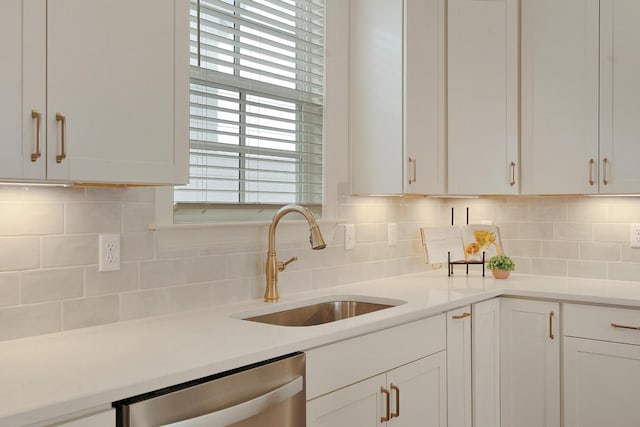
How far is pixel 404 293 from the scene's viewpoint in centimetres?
251

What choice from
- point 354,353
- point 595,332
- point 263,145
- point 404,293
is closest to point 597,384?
point 595,332

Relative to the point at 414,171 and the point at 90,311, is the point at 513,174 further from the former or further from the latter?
the point at 90,311

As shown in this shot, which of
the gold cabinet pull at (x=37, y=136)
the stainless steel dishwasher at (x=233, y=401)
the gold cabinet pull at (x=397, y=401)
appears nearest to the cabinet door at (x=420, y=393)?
the gold cabinet pull at (x=397, y=401)

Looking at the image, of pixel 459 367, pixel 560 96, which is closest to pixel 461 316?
pixel 459 367

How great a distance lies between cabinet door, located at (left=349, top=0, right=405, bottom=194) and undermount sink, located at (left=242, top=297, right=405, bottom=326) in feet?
1.81

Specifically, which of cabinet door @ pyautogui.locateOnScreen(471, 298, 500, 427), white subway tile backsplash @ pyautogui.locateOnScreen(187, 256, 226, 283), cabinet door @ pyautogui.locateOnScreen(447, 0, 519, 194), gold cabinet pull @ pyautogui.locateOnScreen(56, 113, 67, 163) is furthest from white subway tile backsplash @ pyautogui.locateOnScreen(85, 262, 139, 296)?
cabinet door @ pyautogui.locateOnScreen(447, 0, 519, 194)

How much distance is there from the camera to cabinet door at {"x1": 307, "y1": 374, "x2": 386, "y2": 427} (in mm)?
1720

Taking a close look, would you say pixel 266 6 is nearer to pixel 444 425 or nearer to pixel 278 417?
pixel 278 417

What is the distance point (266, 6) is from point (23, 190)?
1251 mm

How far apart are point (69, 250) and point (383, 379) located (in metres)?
1.10

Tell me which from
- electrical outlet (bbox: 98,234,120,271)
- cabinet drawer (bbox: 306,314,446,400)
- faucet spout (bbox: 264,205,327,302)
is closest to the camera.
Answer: cabinet drawer (bbox: 306,314,446,400)

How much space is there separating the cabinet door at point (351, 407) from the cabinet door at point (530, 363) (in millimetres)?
956

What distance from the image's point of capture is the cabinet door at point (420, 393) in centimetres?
202

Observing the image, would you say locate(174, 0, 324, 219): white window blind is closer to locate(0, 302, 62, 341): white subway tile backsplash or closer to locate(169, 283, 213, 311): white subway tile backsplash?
locate(169, 283, 213, 311): white subway tile backsplash
